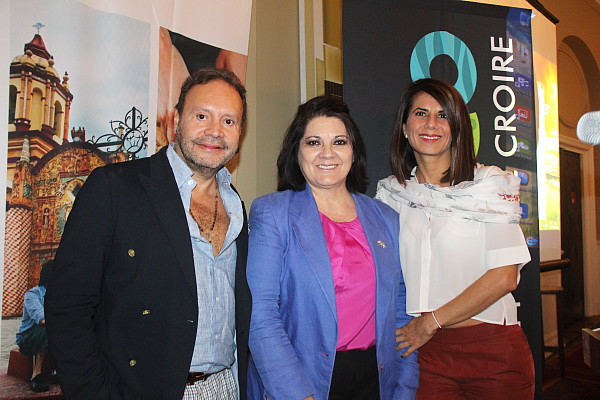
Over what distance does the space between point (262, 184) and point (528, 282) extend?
1801 mm

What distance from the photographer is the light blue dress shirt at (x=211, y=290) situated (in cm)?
160

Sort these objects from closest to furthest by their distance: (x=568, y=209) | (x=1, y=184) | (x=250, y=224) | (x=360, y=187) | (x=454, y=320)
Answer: (x=1, y=184)
(x=250, y=224)
(x=454, y=320)
(x=360, y=187)
(x=568, y=209)

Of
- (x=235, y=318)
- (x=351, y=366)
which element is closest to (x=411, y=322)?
(x=351, y=366)

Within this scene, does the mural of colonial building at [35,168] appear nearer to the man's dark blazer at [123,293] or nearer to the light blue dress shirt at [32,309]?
the light blue dress shirt at [32,309]

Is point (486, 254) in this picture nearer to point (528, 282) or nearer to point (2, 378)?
point (528, 282)

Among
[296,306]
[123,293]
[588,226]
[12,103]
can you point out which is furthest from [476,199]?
[588,226]

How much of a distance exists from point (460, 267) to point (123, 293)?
4.63 ft

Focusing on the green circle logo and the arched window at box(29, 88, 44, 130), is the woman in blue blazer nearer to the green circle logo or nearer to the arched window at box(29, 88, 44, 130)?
the arched window at box(29, 88, 44, 130)

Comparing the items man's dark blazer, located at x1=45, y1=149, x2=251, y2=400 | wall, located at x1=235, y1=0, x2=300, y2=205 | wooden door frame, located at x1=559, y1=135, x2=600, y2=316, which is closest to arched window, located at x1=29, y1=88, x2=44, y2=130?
man's dark blazer, located at x1=45, y1=149, x2=251, y2=400

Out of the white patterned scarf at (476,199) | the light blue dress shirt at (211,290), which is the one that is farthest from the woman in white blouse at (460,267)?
the light blue dress shirt at (211,290)

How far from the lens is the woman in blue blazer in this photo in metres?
1.73

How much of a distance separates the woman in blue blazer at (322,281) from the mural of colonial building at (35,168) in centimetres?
Result: 75

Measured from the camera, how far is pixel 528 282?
9.75ft

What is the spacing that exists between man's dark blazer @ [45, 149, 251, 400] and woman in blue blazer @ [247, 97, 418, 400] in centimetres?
33
